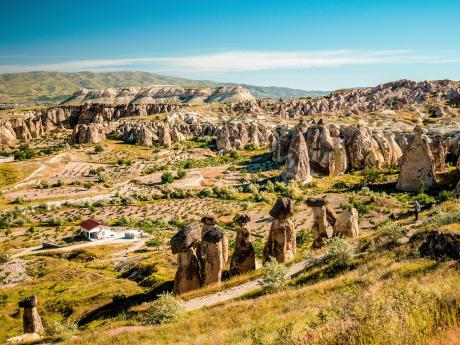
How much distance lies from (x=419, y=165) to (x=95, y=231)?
35.8 meters

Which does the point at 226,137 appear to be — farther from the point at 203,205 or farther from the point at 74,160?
the point at 203,205

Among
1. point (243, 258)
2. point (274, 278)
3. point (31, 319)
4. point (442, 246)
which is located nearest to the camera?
point (442, 246)

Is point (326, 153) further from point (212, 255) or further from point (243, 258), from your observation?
point (212, 255)

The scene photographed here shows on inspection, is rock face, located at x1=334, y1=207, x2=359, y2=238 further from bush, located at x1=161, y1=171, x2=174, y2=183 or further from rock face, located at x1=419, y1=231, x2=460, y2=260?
bush, located at x1=161, y1=171, x2=174, y2=183

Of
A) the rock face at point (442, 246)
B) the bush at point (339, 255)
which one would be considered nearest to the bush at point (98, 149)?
the bush at point (339, 255)

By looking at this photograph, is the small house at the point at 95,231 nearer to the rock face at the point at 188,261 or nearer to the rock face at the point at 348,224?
the rock face at the point at 188,261

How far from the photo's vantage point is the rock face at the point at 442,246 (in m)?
12.2

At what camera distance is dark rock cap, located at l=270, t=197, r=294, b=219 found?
76.7 feet

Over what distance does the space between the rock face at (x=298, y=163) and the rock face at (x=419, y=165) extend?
15.1 meters

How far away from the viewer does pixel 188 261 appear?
2170 centimetres

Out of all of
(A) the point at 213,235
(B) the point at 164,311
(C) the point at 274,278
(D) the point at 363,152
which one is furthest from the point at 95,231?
(D) the point at 363,152

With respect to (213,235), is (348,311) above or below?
above

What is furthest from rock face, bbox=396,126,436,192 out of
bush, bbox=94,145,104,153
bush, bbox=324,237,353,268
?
bush, bbox=94,145,104,153

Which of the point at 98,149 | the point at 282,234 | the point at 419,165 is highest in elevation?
the point at 419,165
